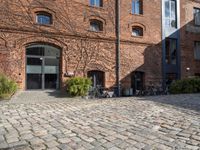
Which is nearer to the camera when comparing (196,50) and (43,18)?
(43,18)

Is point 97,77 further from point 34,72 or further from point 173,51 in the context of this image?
point 173,51

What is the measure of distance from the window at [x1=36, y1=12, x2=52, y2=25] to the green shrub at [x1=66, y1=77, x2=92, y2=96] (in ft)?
14.8

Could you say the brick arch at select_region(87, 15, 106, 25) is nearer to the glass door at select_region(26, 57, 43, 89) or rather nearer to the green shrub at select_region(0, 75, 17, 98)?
the glass door at select_region(26, 57, 43, 89)

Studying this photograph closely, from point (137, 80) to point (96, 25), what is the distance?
5.75m

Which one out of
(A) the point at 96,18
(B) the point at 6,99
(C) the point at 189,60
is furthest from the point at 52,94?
(C) the point at 189,60

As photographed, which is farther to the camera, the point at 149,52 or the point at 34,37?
the point at 149,52

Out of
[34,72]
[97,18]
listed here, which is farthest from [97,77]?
[34,72]

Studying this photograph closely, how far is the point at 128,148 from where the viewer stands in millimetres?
4672

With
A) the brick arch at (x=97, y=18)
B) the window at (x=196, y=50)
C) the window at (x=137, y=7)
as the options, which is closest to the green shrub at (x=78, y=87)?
the brick arch at (x=97, y=18)

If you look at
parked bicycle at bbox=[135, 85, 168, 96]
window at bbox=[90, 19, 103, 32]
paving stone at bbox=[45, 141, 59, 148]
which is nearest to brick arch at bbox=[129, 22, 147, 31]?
window at bbox=[90, 19, 103, 32]

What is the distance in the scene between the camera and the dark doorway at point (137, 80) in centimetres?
1994

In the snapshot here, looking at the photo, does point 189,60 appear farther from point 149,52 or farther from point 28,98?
point 28,98

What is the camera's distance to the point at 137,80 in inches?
798

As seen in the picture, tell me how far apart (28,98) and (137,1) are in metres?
12.4
